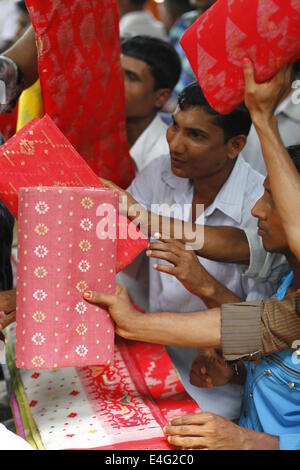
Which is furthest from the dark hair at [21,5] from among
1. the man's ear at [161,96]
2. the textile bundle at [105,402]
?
the textile bundle at [105,402]

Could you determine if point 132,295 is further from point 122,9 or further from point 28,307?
point 122,9

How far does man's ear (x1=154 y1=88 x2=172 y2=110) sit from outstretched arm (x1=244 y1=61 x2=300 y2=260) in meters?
1.45

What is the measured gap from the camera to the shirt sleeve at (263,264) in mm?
1722

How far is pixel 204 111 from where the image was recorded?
1859 mm

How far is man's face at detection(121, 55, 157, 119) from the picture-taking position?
260cm

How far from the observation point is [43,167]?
1.33 meters

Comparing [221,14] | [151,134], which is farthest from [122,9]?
[221,14]

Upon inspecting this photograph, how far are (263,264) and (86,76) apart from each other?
2.22ft

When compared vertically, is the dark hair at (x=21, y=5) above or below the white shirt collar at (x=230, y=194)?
above

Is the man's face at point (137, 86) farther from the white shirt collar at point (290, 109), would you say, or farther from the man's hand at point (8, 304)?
the man's hand at point (8, 304)

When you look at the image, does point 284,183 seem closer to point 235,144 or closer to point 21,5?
point 235,144

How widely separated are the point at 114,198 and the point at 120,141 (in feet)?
2.08

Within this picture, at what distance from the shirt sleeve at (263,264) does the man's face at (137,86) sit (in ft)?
3.47

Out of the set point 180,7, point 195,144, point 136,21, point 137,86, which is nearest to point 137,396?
point 195,144
